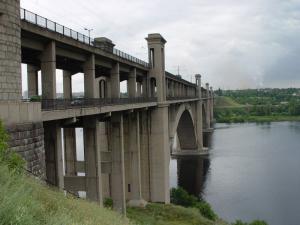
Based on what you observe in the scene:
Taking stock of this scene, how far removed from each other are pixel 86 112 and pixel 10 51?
7.44 metres

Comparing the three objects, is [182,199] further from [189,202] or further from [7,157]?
[7,157]

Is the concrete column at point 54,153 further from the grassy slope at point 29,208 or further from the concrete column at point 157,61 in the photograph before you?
the concrete column at point 157,61

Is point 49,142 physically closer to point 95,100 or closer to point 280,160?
point 95,100

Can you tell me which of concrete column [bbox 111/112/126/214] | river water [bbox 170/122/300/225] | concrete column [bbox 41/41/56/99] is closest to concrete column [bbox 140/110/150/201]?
river water [bbox 170/122/300/225]

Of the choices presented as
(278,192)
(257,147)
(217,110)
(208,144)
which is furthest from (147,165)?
(217,110)

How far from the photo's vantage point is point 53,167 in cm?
1905

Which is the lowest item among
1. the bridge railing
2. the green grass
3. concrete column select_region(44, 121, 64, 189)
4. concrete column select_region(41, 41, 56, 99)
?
the green grass

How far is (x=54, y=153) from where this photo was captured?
18953 millimetres

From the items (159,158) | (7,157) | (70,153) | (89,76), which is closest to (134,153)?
(70,153)

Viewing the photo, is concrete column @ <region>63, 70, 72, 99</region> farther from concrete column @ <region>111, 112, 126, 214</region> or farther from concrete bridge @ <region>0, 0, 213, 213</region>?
concrete column @ <region>111, 112, 126, 214</region>

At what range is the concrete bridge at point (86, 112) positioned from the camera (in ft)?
46.5

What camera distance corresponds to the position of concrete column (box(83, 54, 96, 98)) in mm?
24391

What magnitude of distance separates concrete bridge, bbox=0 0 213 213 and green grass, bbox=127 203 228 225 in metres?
1.46

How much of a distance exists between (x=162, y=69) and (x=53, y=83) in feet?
78.1
